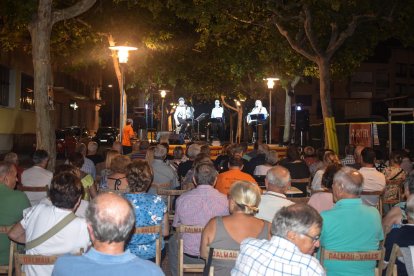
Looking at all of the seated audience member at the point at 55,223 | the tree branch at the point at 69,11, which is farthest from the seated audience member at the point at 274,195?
the tree branch at the point at 69,11

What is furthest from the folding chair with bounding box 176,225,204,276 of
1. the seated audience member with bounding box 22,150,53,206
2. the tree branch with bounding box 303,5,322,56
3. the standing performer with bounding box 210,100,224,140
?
the standing performer with bounding box 210,100,224,140

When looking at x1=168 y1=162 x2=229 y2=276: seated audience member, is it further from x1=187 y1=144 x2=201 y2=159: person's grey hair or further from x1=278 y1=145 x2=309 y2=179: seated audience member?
x1=187 y1=144 x2=201 y2=159: person's grey hair

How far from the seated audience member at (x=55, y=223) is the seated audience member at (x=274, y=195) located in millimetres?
1987

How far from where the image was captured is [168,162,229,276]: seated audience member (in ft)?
21.1

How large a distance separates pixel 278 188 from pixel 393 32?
1619 cm

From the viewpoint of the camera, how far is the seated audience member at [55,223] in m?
4.86

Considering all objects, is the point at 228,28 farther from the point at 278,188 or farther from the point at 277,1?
the point at 278,188

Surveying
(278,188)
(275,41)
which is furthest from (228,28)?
(278,188)

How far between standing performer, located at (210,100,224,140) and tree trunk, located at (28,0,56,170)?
16.3 m

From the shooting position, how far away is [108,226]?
10.7ft

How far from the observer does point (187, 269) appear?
20.8ft

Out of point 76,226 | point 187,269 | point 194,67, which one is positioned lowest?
point 187,269

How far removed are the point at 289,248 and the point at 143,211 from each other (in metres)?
2.59

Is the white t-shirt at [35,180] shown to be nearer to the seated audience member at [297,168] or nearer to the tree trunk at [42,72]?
the seated audience member at [297,168]
